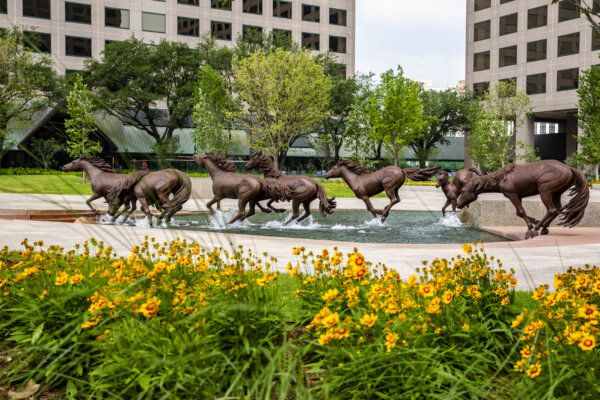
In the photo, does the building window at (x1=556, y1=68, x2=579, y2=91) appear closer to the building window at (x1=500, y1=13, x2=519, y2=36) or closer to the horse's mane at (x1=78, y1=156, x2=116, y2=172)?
the building window at (x1=500, y1=13, x2=519, y2=36)

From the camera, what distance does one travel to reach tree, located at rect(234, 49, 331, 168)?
45.1m

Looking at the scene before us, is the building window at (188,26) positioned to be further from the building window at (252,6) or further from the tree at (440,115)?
the tree at (440,115)

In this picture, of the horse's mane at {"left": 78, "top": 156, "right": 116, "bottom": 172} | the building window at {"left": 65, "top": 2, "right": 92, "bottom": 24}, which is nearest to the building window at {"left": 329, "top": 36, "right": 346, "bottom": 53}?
the building window at {"left": 65, "top": 2, "right": 92, "bottom": 24}

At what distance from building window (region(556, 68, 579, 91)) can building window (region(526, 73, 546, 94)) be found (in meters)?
1.74

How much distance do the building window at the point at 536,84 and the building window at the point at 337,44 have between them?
74.2 ft

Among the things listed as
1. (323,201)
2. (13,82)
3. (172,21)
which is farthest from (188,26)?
(323,201)

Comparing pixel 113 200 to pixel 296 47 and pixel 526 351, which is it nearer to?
pixel 526 351

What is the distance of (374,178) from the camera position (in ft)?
55.9

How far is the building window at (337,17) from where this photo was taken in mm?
68938

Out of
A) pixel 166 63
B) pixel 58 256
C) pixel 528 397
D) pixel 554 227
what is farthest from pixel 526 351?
pixel 166 63

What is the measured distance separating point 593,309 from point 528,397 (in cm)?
89

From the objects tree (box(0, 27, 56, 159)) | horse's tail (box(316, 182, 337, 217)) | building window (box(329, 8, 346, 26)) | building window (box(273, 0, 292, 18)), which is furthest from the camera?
building window (box(329, 8, 346, 26))

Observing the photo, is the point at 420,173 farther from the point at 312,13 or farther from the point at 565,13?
the point at 312,13

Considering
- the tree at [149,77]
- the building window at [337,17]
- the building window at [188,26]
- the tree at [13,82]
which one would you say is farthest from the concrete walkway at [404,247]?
the building window at [337,17]
